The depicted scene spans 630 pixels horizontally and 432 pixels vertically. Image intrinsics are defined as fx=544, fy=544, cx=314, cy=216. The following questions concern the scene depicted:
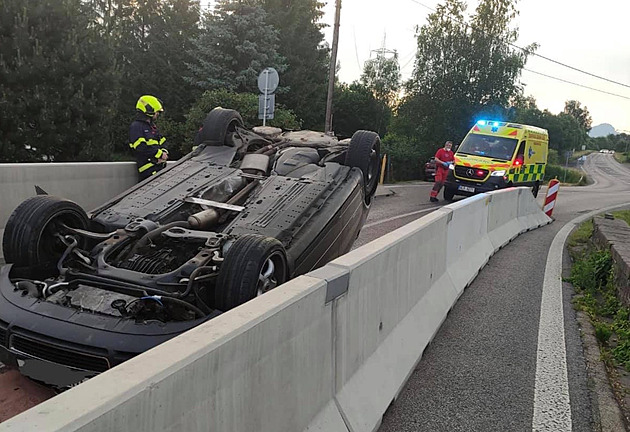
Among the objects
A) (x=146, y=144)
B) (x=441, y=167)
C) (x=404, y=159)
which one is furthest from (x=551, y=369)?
(x=404, y=159)

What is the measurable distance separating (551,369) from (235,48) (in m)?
20.6

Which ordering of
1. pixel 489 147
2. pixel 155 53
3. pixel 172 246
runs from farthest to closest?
pixel 155 53 < pixel 489 147 < pixel 172 246

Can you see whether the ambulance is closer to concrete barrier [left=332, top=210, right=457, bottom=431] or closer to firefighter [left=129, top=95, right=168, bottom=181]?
firefighter [left=129, top=95, right=168, bottom=181]

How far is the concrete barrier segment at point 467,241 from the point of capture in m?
5.56

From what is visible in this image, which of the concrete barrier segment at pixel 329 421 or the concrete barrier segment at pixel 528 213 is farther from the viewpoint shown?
the concrete barrier segment at pixel 528 213

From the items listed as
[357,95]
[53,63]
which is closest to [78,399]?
[53,63]

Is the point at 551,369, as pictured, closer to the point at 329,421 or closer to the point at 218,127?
the point at 329,421

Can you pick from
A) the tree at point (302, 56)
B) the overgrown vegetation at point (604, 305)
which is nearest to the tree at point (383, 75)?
the tree at point (302, 56)

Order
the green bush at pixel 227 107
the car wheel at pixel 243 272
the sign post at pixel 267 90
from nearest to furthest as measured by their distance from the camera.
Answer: the car wheel at pixel 243 272 < the sign post at pixel 267 90 < the green bush at pixel 227 107

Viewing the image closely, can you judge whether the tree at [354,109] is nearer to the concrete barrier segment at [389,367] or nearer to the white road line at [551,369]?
the white road line at [551,369]

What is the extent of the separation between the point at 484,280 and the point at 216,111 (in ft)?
12.1

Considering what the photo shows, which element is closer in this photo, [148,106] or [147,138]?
[148,106]

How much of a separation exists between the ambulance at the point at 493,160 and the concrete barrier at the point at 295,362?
34.4 ft

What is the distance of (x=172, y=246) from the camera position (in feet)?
13.5
